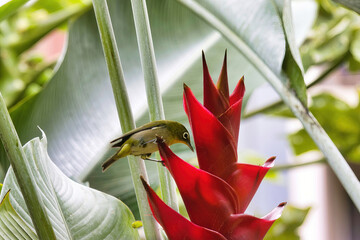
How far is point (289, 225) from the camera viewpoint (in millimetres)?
793

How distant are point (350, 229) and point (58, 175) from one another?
1739mm

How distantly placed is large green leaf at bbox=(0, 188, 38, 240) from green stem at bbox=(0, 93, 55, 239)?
1.1 inches

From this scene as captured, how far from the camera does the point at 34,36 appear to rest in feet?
2.31

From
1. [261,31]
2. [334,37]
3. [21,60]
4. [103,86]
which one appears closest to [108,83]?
[103,86]

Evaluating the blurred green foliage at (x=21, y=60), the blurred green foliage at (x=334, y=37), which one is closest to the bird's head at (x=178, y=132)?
the blurred green foliage at (x=21, y=60)

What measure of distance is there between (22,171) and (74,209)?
0.07 metres

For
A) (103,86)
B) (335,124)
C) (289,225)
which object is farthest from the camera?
(335,124)

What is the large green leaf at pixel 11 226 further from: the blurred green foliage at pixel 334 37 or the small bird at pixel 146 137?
the blurred green foliage at pixel 334 37

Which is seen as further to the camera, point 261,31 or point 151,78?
point 261,31

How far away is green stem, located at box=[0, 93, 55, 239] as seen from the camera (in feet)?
0.59

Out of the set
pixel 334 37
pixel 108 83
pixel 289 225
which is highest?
pixel 108 83

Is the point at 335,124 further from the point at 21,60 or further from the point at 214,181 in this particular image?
the point at 214,181

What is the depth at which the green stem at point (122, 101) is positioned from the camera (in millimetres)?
210

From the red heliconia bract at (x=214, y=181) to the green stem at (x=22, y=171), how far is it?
1.7 inches
